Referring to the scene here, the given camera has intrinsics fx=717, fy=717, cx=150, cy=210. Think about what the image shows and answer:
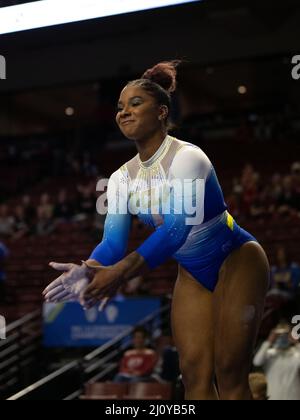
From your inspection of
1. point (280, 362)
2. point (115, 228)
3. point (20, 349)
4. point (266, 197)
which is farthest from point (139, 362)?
point (115, 228)

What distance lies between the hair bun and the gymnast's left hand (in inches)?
29.1

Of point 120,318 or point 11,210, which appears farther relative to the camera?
point 11,210

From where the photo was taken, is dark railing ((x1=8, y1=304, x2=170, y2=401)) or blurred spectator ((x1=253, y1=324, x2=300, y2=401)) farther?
dark railing ((x1=8, y1=304, x2=170, y2=401))

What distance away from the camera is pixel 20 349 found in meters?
5.75

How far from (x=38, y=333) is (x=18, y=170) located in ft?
4.73

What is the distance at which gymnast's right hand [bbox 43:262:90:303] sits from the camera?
7.23 feet

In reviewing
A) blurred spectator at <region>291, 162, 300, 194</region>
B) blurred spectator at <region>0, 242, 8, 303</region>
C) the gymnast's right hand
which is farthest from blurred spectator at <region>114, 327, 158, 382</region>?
the gymnast's right hand

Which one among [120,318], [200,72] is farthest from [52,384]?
[200,72]

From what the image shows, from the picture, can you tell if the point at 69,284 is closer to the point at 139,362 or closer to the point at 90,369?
the point at 139,362

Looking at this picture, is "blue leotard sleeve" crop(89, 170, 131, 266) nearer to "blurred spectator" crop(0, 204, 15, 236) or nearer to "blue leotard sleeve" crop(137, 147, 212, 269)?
"blue leotard sleeve" crop(137, 147, 212, 269)

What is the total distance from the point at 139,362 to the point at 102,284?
8.01 feet

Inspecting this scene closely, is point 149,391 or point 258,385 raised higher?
point 258,385
